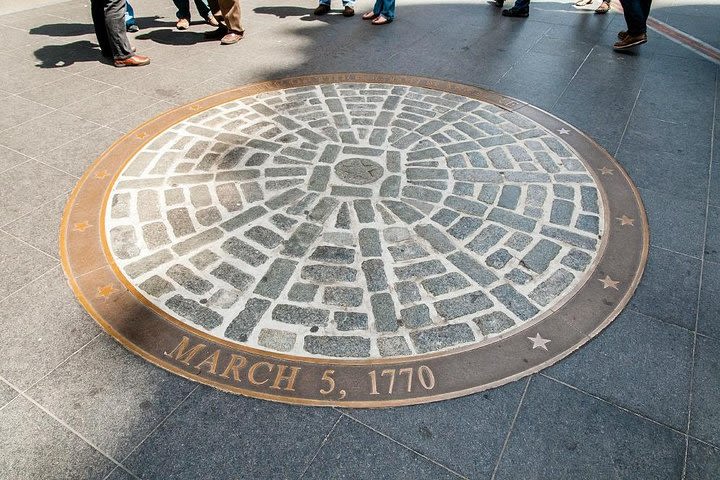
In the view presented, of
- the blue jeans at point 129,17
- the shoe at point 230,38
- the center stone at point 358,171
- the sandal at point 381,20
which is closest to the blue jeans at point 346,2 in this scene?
the sandal at point 381,20

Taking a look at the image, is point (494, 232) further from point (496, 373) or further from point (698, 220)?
point (698, 220)

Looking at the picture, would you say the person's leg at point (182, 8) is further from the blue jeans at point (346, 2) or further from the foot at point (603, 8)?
the foot at point (603, 8)

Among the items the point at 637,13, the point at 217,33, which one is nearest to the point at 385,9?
the point at 217,33

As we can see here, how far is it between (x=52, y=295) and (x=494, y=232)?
3.42 meters

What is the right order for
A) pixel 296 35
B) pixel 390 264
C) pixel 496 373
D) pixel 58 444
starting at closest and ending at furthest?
1. pixel 58 444
2. pixel 496 373
3. pixel 390 264
4. pixel 296 35

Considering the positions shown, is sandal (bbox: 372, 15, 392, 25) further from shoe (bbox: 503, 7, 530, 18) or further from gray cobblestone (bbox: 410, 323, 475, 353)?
gray cobblestone (bbox: 410, 323, 475, 353)

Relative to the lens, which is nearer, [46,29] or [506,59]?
[506,59]

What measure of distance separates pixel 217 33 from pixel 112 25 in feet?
6.04

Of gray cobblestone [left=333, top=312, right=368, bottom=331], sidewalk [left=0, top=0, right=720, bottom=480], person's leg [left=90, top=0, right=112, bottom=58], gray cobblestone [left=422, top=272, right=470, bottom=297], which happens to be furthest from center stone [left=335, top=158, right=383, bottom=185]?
person's leg [left=90, top=0, right=112, bottom=58]

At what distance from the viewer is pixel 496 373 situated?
9.71 ft

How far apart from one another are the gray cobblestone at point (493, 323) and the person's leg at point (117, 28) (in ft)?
21.8

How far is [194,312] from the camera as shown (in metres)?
3.37

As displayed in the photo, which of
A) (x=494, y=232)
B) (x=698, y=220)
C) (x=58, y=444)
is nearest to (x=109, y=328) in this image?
(x=58, y=444)

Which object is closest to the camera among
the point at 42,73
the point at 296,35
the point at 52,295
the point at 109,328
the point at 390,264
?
the point at 109,328
